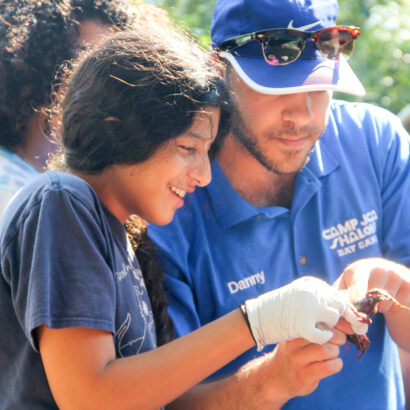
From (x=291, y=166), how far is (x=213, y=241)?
466 millimetres

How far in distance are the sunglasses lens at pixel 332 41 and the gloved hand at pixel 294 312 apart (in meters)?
1.15

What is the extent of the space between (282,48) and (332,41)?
0.22m

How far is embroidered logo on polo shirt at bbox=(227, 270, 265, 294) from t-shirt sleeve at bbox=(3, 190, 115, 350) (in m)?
0.86

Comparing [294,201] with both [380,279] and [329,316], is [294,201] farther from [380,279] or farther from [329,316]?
[329,316]

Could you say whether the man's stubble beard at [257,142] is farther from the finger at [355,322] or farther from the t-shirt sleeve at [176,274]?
the finger at [355,322]

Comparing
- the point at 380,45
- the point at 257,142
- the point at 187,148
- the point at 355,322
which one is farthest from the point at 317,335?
the point at 380,45

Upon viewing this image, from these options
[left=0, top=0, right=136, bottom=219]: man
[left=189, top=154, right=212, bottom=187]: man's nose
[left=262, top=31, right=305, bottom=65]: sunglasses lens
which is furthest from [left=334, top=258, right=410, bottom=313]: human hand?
[left=0, top=0, right=136, bottom=219]: man

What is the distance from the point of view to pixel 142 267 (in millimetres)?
2369

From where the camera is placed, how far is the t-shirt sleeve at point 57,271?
164cm

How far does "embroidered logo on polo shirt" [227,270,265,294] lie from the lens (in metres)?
2.57

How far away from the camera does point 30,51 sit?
2.66 m

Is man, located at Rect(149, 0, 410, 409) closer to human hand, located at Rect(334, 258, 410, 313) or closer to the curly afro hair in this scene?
human hand, located at Rect(334, 258, 410, 313)

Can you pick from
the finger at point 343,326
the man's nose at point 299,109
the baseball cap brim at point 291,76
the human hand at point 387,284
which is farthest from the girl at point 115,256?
the man's nose at point 299,109

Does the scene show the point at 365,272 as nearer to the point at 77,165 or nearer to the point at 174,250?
the point at 174,250
